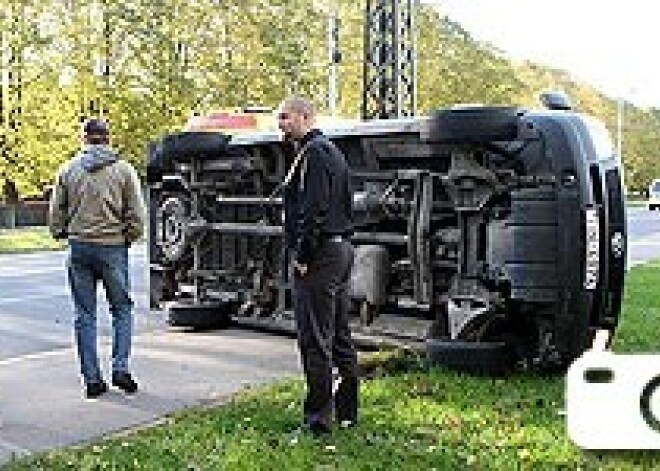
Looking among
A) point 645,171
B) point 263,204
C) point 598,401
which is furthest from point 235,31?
point 645,171

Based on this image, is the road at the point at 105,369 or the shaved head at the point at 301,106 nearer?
the shaved head at the point at 301,106

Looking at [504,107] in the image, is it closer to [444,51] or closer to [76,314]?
[76,314]

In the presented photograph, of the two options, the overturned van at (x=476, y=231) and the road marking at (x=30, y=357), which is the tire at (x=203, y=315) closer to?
the overturned van at (x=476, y=231)

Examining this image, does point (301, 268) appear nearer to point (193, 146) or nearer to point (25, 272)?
point (193, 146)

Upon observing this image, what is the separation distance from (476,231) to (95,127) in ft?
8.71

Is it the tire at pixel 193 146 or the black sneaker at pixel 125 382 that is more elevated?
the tire at pixel 193 146

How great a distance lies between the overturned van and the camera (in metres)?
7.06

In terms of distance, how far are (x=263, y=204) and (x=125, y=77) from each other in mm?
32339

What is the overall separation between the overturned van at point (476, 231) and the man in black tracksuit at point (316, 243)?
1658mm

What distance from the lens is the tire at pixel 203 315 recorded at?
9.81 m

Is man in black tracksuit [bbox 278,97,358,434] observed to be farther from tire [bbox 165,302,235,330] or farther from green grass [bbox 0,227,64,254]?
green grass [bbox 0,227,64,254]

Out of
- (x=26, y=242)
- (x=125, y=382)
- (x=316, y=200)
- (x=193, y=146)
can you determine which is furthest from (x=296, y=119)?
(x=26, y=242)

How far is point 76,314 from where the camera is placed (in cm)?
724

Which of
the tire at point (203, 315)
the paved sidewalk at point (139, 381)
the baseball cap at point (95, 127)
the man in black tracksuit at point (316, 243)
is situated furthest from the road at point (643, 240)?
the man in black tracksuit at point (316, 243)
